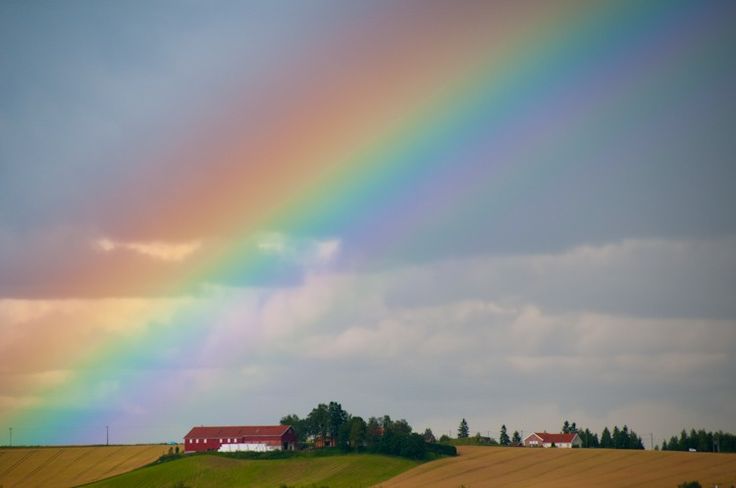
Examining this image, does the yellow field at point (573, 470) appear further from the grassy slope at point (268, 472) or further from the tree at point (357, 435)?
the tree at point (357, 435)

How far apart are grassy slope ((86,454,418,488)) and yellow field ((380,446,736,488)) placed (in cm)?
608

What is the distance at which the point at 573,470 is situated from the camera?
153500 mm

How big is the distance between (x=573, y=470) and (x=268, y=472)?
51.2 m

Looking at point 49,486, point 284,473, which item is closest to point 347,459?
point 284,473

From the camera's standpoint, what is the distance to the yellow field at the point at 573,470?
133463mm

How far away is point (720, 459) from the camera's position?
148m

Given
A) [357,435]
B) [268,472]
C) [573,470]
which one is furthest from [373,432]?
[573,470]

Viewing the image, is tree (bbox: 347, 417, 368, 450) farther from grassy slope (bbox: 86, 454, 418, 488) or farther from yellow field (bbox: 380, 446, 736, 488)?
yellow field (bbox: 380, 446, 736, 488)

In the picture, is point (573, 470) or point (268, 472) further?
point (268, 472)

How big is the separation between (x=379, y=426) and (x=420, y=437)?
41.4 feet

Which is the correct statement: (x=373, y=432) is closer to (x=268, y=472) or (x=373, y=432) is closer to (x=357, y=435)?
(x=357, y=435)

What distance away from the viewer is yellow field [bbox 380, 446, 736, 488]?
5254 inches

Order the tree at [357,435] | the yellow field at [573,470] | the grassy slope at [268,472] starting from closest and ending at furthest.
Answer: the yellow field at [573,470], the grassy slope at [268,472], the tree at [357,435]

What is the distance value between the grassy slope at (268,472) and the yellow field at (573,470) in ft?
19.9
